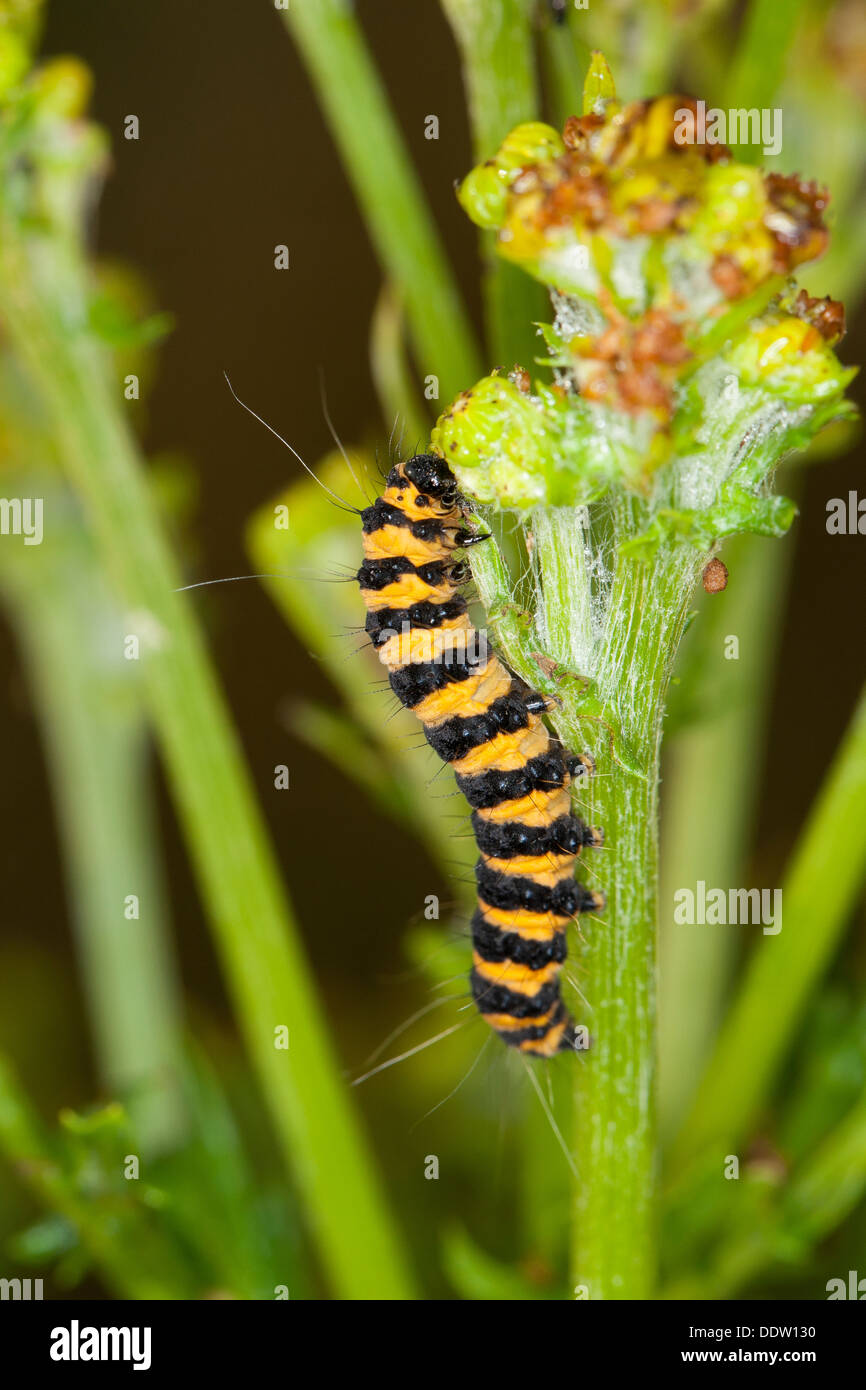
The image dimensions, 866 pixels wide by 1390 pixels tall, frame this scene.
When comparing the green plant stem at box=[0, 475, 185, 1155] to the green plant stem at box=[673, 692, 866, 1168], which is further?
the green plant stem at box=[0, 475, 185, 1155]

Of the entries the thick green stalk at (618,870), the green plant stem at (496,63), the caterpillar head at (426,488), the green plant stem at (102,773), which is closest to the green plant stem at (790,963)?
the thick green stalk at (618,870)

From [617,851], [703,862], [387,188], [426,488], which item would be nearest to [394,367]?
[387,188]

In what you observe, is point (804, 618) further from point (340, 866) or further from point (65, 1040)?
point (65, 1040)

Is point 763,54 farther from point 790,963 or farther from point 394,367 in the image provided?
point 790,963

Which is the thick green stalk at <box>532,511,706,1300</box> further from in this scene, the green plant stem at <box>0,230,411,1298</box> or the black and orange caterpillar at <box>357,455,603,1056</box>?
the green plant stem at <box>0,230,411,1298</box>

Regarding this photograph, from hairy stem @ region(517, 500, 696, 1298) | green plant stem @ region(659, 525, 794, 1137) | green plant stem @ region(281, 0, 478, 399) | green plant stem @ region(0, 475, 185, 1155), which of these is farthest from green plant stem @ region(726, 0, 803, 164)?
green plant stem @ region(0, 475, 185, 1155)

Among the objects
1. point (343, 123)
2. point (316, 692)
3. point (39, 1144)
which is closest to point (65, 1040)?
point (316, 692)

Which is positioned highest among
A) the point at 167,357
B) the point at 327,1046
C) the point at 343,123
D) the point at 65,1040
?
the point at 167,357
